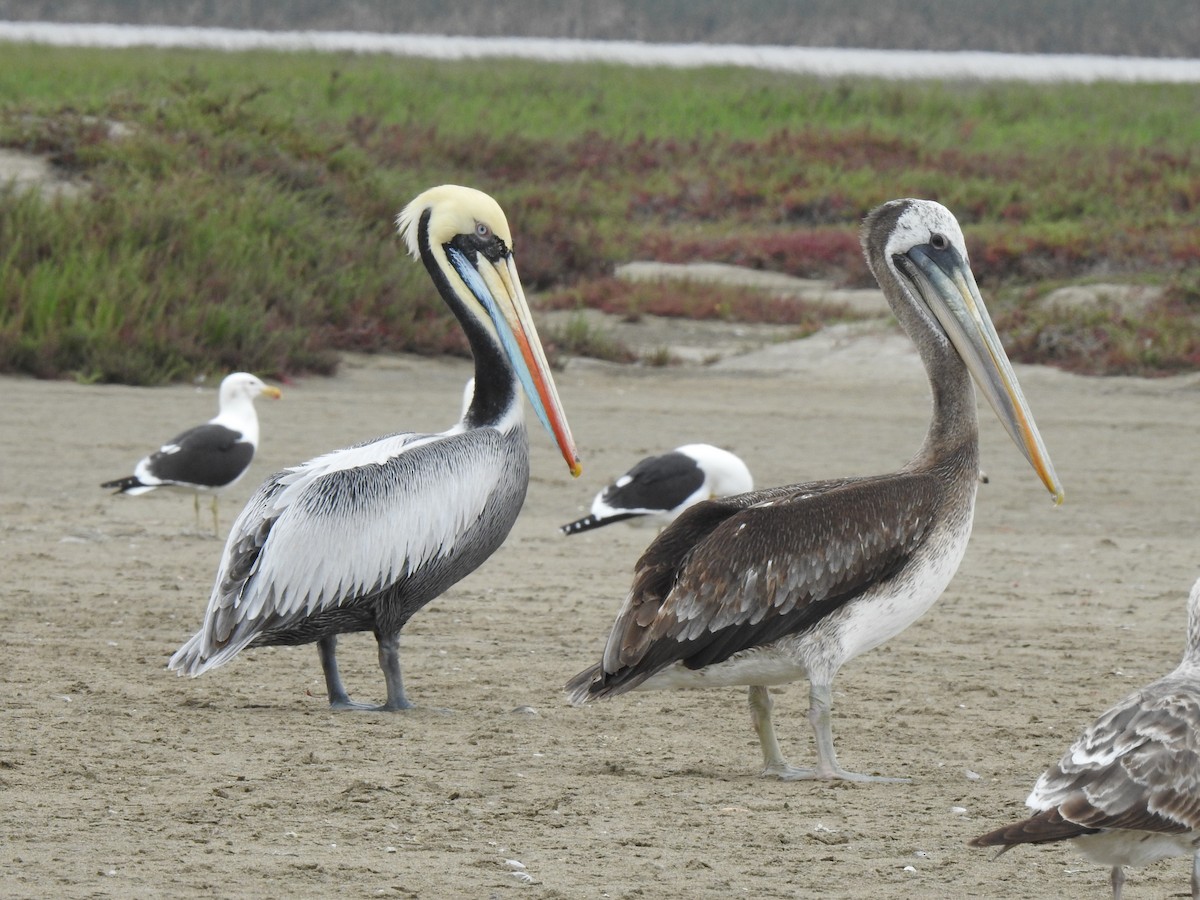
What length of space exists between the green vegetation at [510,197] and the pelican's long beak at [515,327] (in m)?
6.66

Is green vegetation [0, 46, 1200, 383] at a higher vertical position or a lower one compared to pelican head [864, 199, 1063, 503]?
lower

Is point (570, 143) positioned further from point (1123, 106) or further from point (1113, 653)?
point (1113, 653)

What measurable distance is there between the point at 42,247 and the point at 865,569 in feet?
32.4

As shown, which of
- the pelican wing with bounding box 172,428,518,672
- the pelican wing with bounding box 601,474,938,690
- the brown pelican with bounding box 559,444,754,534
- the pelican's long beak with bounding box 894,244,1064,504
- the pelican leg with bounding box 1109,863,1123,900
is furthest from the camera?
the brown pelican with bounding box 559,444,754,534

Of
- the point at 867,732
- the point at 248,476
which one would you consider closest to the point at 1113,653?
the point at 867,732

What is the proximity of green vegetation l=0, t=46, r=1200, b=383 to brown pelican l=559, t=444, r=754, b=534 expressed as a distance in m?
5.06

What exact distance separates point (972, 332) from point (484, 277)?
5.16 ft

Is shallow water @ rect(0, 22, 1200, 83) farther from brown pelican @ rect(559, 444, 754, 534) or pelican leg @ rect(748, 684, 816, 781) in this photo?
pelican leg @ rect(748, 684, 816, 781)

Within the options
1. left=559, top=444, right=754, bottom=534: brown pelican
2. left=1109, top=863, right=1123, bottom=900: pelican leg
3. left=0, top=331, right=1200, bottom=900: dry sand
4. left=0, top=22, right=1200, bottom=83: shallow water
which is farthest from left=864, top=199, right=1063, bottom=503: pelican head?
left=0, top=22, right=1200, bottom=83: shallow water

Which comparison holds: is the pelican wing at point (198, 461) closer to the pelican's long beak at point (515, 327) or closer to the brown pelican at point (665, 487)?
the brown pelican at point (665, 487)

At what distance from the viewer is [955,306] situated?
16.4 feet

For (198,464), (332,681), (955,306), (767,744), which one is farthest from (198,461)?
(767,744)

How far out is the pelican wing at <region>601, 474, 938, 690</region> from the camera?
14.1 feet

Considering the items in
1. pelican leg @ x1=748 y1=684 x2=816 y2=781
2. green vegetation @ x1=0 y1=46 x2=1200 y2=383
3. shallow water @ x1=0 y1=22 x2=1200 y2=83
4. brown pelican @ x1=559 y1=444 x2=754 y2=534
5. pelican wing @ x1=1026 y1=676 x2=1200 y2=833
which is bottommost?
shallow water @ x1=0 y1=22 x2=1200 y2=83
